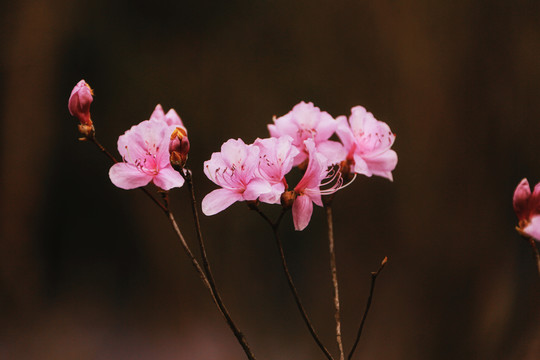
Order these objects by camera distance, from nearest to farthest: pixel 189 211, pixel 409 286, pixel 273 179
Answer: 1. pixel 273 179
2. pixel 409 286
3. pixel 189 211

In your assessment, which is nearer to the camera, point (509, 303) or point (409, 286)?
point (509, 303)

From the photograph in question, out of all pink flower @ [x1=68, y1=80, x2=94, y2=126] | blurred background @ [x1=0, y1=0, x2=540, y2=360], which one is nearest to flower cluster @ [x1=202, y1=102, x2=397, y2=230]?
pink flower @ [x1=68, y1=80, x2=94, y2=126]

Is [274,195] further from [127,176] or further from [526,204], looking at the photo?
[526,204]

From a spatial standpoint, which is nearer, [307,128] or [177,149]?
[177,149]

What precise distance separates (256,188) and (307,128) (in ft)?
0.53

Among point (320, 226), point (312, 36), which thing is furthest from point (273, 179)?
point (312, 36)

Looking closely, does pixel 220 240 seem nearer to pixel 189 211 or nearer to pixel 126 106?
pixel 189 211

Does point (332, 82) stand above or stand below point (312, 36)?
below

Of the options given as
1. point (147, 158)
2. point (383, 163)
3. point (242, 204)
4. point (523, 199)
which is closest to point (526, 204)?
point (523, 199)

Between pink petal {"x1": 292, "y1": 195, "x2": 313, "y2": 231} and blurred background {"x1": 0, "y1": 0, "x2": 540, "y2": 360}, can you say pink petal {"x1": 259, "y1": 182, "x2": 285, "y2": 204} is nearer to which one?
pink petal {"x1": 292, "y1": 195, "x2": 313, "y2": 231}

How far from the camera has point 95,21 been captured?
3.76 ft

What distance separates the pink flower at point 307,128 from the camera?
57cm

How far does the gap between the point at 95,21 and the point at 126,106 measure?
229 millimetres

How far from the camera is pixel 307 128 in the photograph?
0.58m
